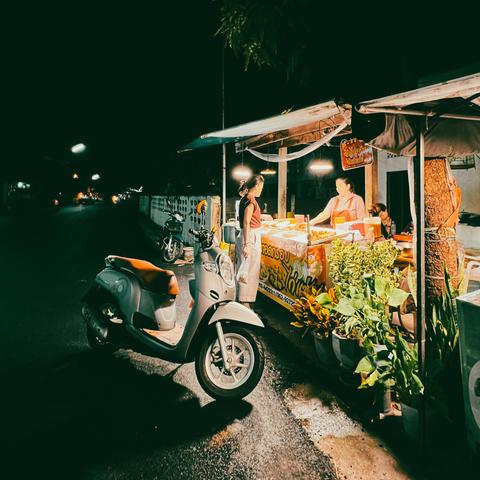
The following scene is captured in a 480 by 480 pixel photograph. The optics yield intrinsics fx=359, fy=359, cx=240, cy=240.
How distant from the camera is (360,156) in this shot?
740 cm

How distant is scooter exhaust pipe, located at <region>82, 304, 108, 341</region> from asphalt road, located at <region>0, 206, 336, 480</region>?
444 mm

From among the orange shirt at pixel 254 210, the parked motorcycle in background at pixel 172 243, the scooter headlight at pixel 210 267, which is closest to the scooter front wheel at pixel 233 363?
the scooter headlight at pixel 210 267

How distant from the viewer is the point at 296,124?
587cm

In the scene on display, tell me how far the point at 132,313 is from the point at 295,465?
232 cm

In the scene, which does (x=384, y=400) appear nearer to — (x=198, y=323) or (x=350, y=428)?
(x=350, y=428)

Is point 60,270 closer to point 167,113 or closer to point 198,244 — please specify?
point 198,244

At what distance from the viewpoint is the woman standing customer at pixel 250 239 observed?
20.3ft

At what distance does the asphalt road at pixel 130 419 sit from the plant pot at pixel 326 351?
0.33 metres

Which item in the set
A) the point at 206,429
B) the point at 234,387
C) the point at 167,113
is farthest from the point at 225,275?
the point at 167,113

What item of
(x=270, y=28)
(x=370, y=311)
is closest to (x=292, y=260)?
(x=370, y=311)

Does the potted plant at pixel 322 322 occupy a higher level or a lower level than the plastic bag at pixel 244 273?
lower

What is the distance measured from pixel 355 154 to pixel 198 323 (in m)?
5.54

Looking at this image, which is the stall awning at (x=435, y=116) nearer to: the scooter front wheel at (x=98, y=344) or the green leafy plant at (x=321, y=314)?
the green leafy plant at (x=321, y=314)

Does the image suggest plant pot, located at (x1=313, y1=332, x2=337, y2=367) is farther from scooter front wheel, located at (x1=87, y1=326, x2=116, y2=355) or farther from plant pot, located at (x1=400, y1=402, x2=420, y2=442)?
scooter front wheel, located at (x1=87, y1=326, x2=116, y2=355)
